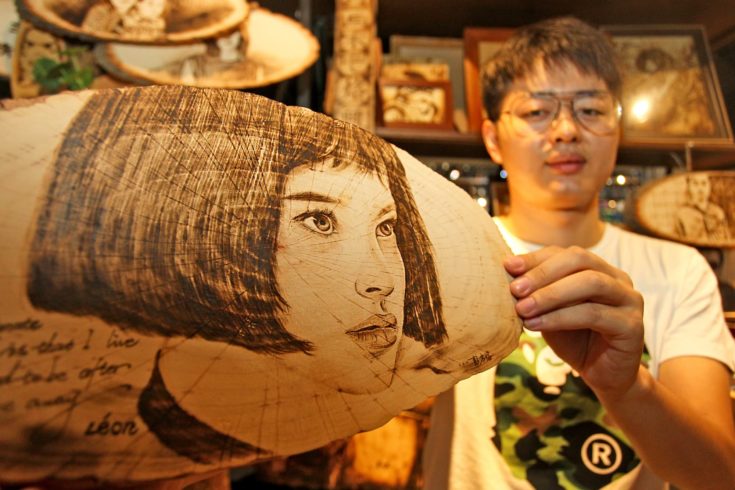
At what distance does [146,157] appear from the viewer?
46cm

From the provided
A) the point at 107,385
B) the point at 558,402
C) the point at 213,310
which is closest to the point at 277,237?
the point at 213,310

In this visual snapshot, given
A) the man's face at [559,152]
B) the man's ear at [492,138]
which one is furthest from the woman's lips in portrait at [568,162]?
the man's ear at [492,138]

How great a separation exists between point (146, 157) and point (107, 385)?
22cm

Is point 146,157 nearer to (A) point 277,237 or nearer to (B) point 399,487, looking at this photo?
(A) point 277,237

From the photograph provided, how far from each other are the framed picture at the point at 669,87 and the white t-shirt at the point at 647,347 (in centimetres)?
55

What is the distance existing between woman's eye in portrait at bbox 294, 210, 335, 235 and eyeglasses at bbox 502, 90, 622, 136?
618 millimetres

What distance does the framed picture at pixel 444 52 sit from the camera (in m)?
1.60

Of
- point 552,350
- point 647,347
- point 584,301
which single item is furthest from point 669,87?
point 584,301

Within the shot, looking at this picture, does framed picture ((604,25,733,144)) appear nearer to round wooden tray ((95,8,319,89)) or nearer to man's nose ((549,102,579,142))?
man's nose ((549,102,579,142))

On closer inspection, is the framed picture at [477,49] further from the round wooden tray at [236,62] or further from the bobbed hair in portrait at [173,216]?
the bobbed hair in portrait at [173,216]

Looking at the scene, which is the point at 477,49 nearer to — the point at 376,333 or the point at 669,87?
the point at 669,87

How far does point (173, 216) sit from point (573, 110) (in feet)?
2.65

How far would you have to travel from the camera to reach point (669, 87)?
1.47 metres

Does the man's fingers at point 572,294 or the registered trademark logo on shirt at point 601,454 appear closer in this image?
the man's fingers at point 572,294
